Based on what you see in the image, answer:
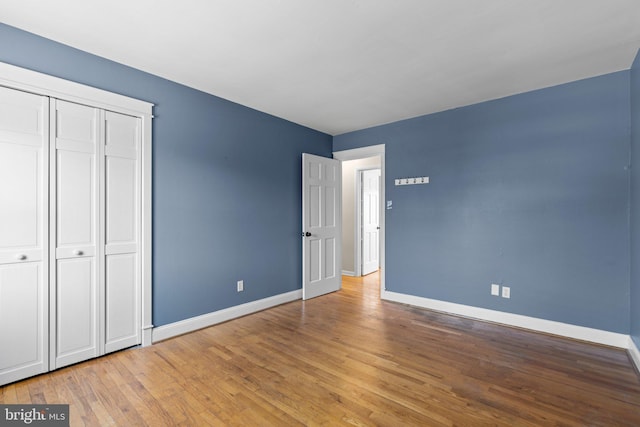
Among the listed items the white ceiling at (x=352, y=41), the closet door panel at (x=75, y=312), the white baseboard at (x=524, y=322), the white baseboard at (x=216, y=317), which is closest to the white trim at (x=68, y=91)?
the white ceiling at (x=352, y=41)

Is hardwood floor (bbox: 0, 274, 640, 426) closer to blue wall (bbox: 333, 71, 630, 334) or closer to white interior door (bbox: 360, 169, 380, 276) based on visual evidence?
blue wall (bbox: 333, 71, 630, 334)

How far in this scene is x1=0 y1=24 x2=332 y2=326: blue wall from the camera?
8.60 feet

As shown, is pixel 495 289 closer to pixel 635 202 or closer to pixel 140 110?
pixel 635 202

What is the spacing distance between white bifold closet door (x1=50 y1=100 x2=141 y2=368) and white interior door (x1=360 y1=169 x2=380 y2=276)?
4172 mm

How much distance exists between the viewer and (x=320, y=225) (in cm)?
465

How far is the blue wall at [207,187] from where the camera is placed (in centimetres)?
262

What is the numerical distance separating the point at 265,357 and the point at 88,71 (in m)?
2.89

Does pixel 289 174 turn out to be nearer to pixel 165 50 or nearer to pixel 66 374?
pixel 165 50

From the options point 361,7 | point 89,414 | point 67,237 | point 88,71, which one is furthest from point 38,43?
point 89,414

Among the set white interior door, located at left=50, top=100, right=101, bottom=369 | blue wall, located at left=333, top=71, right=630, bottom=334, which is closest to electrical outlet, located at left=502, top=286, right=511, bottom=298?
blue wall, located at left=333, top=71, right=630, bottom=334

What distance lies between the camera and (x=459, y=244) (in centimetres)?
377

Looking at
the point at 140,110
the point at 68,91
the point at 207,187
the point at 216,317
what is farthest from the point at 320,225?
the point at 68,91

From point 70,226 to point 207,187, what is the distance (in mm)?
1256

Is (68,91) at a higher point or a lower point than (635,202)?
higher
